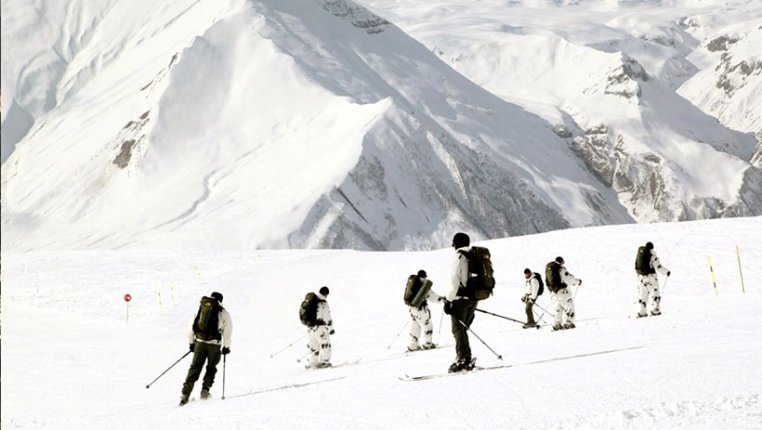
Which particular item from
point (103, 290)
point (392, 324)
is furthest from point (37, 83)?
point (392, 324)

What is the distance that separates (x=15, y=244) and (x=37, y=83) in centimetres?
7549

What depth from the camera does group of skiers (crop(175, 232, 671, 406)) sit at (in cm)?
1336

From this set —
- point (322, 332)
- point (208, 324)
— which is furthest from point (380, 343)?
point (208, 324)

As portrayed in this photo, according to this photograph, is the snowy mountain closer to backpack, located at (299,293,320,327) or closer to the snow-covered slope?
the snow-covered slope

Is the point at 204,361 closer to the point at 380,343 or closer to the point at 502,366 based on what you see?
the point at 502,366

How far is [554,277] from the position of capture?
21984 millimetres

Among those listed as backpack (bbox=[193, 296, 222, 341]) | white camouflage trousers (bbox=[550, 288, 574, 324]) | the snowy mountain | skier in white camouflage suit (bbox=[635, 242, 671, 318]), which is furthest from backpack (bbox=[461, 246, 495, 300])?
the snowy mountain

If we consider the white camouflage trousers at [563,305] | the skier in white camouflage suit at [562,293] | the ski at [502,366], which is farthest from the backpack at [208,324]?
the white camouflage trousers at [563,305]

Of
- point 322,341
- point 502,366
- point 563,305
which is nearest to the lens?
point 502,366

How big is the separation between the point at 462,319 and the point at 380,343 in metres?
11.2

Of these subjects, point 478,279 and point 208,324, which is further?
point 208,324

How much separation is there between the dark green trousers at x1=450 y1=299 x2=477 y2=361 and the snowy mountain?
90579 mm

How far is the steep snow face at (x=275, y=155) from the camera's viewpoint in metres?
117

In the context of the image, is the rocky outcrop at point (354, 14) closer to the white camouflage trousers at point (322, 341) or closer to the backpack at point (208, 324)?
the white camouflage trousers at point (322, 341)
